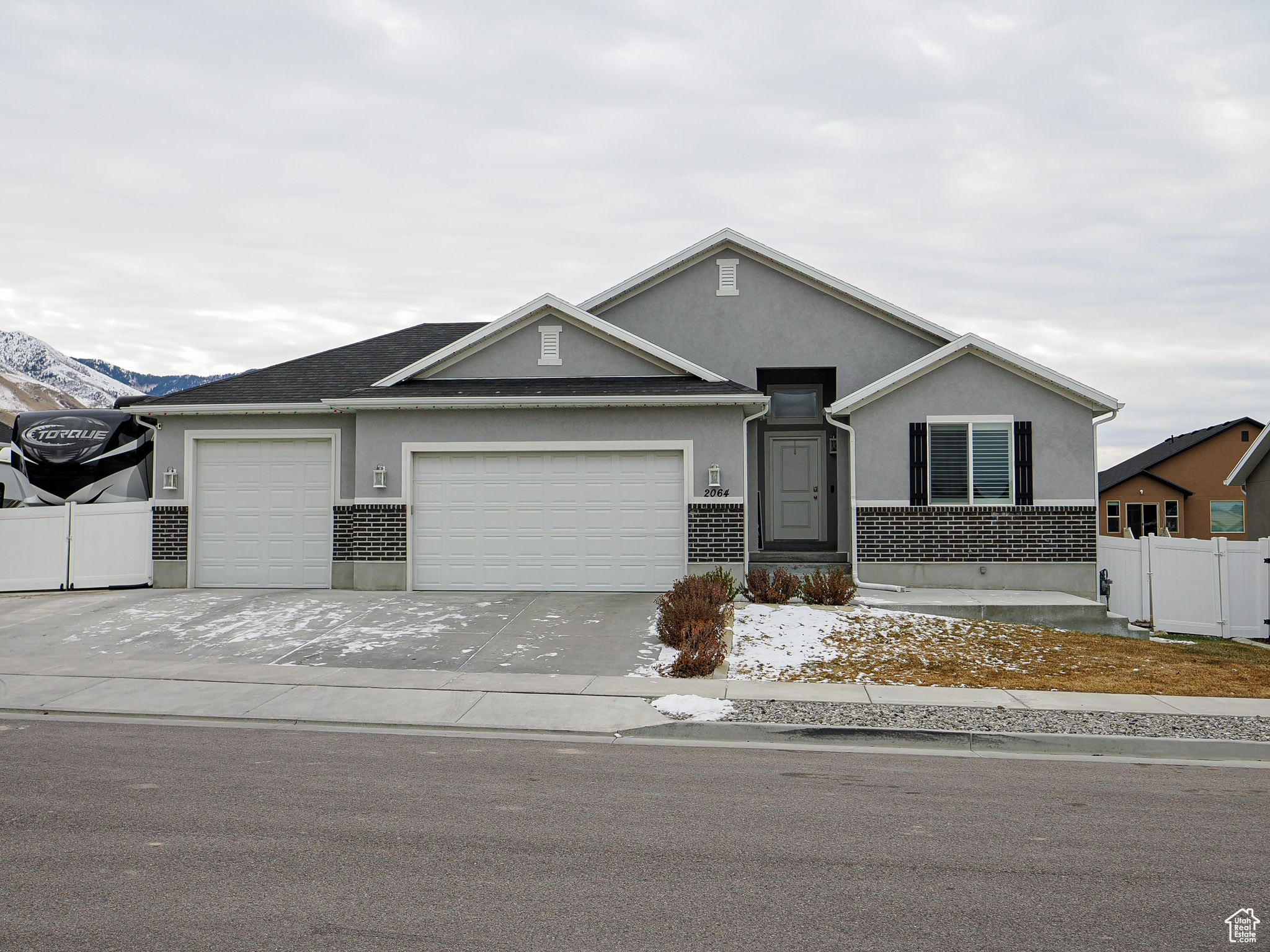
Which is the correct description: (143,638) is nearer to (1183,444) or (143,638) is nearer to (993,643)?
(993,643)

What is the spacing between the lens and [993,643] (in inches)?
492

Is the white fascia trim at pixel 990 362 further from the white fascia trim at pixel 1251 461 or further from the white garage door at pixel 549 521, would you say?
the white fascia trim at pixel 1251 461

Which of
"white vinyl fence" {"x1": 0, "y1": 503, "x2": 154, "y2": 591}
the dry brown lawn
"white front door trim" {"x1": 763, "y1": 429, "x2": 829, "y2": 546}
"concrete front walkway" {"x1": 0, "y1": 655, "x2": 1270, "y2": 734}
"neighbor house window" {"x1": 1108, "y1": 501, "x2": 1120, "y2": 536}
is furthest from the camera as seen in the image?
"neighbor house window" {"x1": 1108, "y1": 501, "x2": 1120, "y2": 536}

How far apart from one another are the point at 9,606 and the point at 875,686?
1332 cm

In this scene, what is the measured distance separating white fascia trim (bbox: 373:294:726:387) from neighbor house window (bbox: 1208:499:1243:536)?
117 ft

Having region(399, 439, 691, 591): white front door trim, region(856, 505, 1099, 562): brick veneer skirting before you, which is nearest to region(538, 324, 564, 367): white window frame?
region(399, 439, 691, 591): white front door trim

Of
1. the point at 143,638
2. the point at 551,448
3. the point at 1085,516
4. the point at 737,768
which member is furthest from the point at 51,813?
the point at 1085,516

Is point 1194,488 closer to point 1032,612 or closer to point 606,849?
point 1032,612

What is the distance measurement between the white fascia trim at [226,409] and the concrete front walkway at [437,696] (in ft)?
21.3

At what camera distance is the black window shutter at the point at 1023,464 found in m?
16.0

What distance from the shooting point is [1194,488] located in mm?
43250

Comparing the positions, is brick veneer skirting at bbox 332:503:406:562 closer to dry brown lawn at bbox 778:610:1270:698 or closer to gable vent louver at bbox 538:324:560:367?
gable vent louver at bbox 538:324:560:367

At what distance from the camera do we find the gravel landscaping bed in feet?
27.0

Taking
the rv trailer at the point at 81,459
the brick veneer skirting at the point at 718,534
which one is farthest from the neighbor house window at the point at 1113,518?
the rv trailer at the point at 81,459
